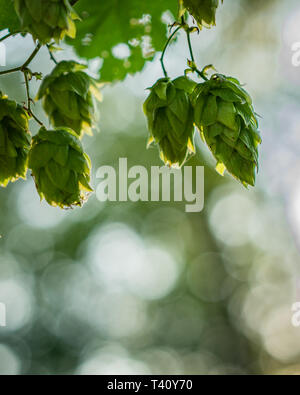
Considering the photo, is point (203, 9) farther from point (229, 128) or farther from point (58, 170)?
point (58, 170)

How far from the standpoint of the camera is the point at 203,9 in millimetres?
1110

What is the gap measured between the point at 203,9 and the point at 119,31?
0.90 metres

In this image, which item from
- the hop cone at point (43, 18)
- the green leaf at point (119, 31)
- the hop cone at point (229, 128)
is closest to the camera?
the hop cone at point (43, 18)

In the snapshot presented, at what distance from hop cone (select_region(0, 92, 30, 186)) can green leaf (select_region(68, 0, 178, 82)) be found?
627 millimetres

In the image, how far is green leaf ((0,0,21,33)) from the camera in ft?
4.54

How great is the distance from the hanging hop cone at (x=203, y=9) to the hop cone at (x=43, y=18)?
0.87ft

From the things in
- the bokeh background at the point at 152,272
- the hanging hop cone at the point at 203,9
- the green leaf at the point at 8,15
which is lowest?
the hanging hop cone at the point at 203,9

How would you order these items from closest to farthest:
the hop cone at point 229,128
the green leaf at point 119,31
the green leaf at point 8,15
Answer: the hop cone at point 229,128
the green leaf at point 8,15
the green leaf at point 119,31

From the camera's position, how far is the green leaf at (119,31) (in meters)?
1.84

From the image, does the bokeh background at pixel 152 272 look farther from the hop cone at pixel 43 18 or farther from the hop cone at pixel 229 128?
the hop cone at pixel 43 18

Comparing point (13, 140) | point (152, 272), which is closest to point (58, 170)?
point (13, 140)

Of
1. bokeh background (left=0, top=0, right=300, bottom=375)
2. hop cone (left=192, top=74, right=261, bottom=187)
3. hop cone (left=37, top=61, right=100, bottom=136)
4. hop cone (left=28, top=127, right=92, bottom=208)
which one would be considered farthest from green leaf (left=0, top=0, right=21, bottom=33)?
bokeh background (left=0, top=0, right=300, bottom=375)

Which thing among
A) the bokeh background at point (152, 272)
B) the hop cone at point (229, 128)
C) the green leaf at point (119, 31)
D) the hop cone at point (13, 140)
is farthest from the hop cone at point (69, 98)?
the bokeh background at point (152, 272)

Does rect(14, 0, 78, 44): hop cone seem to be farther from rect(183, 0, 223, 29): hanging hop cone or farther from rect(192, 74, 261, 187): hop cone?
rect(192, 74, 261, 187): hop cone
